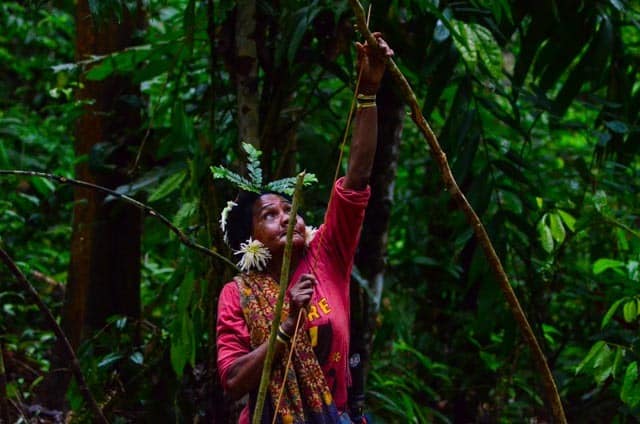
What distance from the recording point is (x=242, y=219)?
7.97ft

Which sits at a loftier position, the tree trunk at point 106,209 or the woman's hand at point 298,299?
the woman's hand at point 298,299

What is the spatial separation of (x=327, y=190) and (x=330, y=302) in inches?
49.3

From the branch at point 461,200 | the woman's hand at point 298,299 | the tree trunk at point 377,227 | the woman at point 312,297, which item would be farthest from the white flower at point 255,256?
the tree trunk at point 377,227

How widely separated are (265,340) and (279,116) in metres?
1.26

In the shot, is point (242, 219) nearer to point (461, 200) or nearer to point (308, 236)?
point (308, 236)

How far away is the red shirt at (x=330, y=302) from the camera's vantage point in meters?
2.21

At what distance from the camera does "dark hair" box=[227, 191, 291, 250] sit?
2.41m

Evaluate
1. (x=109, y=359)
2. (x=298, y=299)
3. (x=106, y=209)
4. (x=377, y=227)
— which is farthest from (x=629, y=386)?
(x=106, y=209)

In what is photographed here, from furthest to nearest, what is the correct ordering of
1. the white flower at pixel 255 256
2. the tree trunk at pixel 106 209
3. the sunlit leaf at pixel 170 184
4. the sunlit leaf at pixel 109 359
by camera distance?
the tree trunk at pixel 106 209, the sunlit leaf at pixel 109 359, the sunlit leaf at pixel 170 184, the white flower at pixel 255 256

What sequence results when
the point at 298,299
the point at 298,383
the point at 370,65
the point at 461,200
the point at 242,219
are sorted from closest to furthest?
the point at 461,200 < the point at 298,299 < the point at 370,65 < the point at 298,383 < the point at 242,219

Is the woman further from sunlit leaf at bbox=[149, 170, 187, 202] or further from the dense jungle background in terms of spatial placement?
sunlit leaf at bbox=[149, 170, 187, 202]

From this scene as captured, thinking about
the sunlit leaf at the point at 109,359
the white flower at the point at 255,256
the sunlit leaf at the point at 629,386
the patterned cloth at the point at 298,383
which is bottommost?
the sunlit leaf at the point at 109,359

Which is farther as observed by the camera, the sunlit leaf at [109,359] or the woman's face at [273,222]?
the sunlit leaf at [109,359]

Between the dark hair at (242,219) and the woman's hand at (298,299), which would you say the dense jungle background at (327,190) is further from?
the woman's hand at (298,299)
